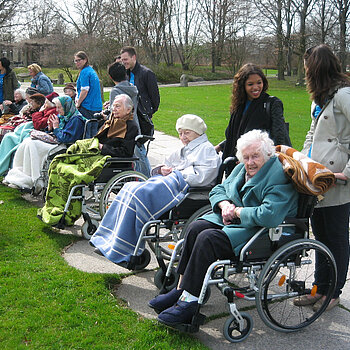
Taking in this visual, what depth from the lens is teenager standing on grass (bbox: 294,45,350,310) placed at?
3.18 m

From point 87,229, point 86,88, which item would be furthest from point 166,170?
point 86,88

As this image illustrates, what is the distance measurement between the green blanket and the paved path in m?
0.66

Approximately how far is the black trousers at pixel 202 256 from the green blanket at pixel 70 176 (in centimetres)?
205

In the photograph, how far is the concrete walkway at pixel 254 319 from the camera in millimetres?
3012

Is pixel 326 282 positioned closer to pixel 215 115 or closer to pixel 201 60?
pixel 215 115

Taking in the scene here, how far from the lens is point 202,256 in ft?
9.74

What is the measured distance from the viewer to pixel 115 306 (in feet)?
11.3

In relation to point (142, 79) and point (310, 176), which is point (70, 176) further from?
point (310, 176)

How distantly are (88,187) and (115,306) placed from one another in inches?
71.8

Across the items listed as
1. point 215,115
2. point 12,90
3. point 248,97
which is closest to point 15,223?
point 248,97

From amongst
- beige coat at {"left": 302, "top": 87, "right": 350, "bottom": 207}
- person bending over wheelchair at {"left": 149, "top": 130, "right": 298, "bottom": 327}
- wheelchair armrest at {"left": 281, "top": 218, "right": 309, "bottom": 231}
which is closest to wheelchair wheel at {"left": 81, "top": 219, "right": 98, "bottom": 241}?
person bending over wheelchair at {"left": 149, "top": 130, "right": 298, "bottom": 327}

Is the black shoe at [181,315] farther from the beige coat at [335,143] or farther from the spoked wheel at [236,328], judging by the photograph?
the beige coat at [335,143]

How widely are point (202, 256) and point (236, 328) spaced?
511 millimetres

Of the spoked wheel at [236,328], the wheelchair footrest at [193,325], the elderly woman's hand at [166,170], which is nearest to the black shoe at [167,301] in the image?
the wheelchair footrest at [193,325]
